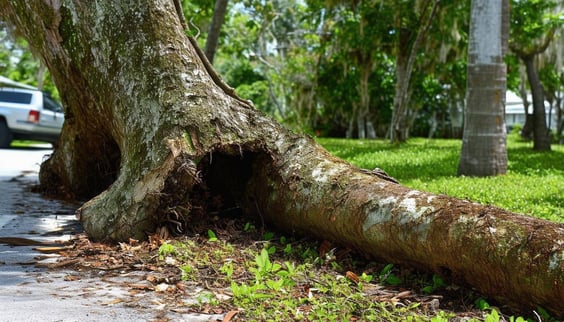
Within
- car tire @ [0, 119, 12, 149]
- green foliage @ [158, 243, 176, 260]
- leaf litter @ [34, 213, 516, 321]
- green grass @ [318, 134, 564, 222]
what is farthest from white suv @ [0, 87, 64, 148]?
green foliage @ [158, 243, 176, 260]

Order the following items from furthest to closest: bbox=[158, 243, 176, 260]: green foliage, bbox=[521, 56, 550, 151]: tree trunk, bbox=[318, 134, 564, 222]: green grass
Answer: bbox=[521, 56, 550, 151]: tree trunk → bbox=[318, 134, 564, 222]: green grass → bbox=[158, 243, 176, 260]: green foliage

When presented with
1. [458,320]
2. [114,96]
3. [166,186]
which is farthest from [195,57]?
[458,320]

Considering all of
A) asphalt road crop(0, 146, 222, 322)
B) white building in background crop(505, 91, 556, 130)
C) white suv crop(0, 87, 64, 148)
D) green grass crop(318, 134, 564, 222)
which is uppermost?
white building in background crop(505, 91, 556, 130)

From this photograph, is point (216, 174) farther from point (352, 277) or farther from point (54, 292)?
point (54, 292)

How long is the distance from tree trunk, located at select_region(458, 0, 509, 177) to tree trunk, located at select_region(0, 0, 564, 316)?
534 cm

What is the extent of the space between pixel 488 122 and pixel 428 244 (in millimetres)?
6772

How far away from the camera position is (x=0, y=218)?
684cm

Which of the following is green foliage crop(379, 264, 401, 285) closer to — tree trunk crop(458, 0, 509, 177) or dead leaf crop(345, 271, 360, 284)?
dead leaf crop(345, 271, 360, 284)

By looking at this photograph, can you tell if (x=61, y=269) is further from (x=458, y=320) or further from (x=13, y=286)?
(x=458, y=320)

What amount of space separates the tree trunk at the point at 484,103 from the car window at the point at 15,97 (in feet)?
44.9

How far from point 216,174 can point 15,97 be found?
591 inches

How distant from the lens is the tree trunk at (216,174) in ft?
13.2

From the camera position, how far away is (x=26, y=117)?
62.5 feet

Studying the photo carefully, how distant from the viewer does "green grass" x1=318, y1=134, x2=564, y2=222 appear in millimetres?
7457
